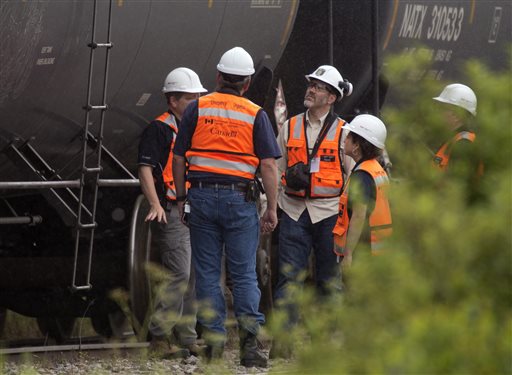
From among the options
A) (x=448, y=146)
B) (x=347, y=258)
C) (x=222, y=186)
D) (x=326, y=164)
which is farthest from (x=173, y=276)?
(x=448, y=146)

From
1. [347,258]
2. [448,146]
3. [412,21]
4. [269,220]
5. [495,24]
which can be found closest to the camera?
[448,146]

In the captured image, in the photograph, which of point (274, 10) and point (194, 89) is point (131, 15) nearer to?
point (194, 89)

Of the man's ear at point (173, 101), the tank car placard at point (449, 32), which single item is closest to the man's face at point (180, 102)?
the man's ear at point (173, 101)

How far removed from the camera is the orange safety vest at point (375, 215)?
6516 mm

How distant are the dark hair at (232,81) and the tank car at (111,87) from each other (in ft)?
2.94

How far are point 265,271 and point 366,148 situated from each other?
7.49 feet

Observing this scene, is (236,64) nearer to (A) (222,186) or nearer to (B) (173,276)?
(A) (222,186)

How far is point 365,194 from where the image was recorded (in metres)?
6.59

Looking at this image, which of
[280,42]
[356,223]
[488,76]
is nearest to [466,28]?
[280,42]

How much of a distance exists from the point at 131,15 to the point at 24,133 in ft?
3.36

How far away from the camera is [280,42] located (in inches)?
360

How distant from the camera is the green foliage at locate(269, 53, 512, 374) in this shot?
249 cm

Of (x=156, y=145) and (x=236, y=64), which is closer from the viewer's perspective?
(x=236, y=64)

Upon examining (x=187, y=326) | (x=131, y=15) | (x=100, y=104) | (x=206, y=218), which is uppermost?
(x=131, y=15)
